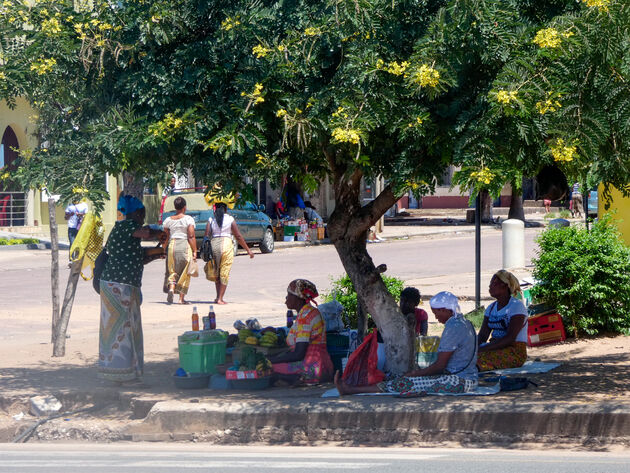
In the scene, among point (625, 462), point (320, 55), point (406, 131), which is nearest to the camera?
point (625, 462)

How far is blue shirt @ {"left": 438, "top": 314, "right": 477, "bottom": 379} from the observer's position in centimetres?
793

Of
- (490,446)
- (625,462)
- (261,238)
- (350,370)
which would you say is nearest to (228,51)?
(350,370)

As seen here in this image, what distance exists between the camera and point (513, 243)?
1611cm

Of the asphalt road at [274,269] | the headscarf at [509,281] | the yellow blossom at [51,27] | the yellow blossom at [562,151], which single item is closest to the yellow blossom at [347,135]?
the yellow blossom at [562,151]

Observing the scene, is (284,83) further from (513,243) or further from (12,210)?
(12,210)

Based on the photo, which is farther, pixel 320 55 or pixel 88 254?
pixel 88 254

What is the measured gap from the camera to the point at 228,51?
24.3ft

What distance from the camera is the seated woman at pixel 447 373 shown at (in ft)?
25.8

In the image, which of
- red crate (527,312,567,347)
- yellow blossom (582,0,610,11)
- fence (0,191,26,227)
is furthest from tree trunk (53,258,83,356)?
fence (0,191,26,227)

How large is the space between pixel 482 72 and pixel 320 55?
1244mm

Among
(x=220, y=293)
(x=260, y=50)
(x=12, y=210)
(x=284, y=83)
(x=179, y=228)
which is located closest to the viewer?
(x=260, y=50)

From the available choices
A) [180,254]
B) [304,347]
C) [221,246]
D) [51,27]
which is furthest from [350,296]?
[51,27]

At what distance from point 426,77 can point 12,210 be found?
83.2 ft

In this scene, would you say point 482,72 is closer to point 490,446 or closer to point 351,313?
point 490,446
